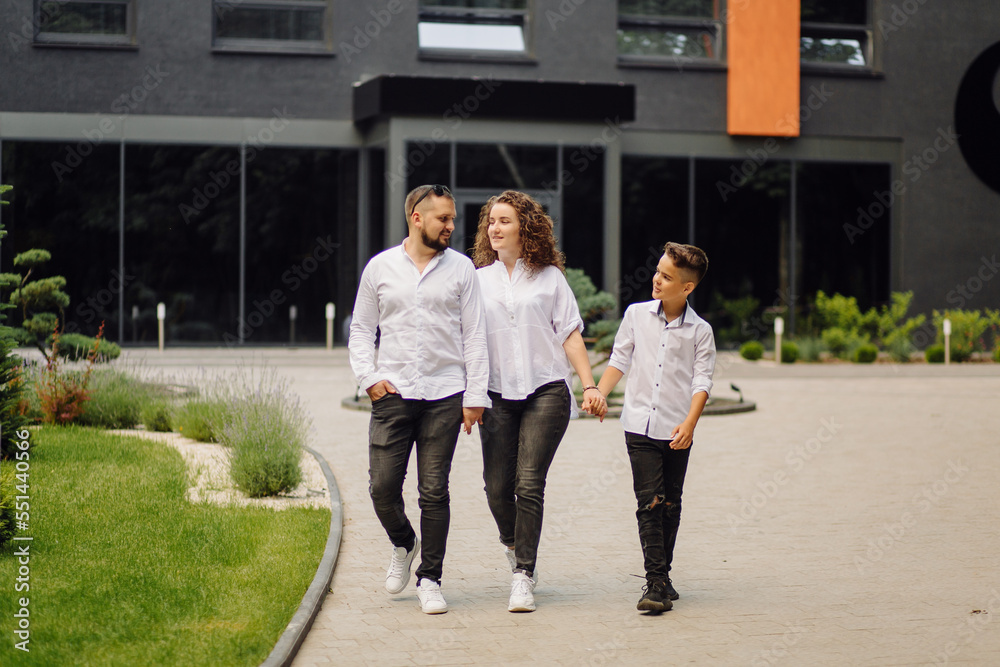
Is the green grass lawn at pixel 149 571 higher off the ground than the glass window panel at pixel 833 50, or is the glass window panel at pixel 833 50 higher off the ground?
the glass window panel at pixel 833 50

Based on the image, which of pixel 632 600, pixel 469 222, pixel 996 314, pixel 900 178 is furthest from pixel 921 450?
pixel 900 178

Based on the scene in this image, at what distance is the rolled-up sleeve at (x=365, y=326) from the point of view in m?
6.12

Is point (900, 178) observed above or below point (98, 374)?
above

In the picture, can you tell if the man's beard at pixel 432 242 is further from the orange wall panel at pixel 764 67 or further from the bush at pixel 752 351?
the orange wall panel at pixel 764 67

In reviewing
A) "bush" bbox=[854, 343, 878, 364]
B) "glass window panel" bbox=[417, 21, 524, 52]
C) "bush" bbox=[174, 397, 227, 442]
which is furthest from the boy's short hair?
"glass window panel" bbox=[417, 21, 524, 52]

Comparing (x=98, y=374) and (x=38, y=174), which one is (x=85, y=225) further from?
(x=98, y=374)

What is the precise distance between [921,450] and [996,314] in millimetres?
15505

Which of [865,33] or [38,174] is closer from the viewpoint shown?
[38,174]

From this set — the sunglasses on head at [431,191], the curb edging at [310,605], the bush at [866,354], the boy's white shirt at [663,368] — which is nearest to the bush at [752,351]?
the bush at [866,354]

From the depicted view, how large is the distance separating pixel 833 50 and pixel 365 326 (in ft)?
78.3

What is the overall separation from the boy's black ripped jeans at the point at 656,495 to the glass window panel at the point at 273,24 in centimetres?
2113

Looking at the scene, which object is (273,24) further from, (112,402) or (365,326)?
(365,326)

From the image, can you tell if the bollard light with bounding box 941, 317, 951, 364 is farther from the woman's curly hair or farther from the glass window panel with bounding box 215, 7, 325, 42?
the woman's curly hair

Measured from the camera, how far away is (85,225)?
25.1 m
